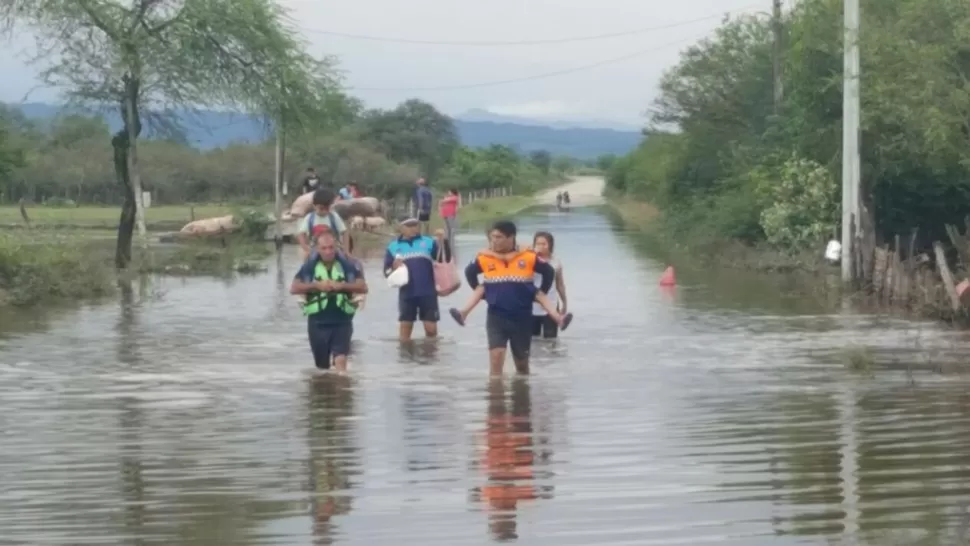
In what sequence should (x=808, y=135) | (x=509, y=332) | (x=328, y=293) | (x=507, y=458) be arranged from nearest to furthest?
(x=507, y=458) → (x=328, y=293) → (x=509, y=332) → (x=808, y=135)

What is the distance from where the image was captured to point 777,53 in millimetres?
48188

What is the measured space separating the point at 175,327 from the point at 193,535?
44.8ft

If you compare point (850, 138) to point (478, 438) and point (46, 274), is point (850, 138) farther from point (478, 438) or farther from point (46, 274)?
point (478, 438)

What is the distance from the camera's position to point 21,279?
2548 cm

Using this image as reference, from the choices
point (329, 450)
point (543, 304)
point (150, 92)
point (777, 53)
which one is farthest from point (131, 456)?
point (777, 53)

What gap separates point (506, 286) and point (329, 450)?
384 centimetres

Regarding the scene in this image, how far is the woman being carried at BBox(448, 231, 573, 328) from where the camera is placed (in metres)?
15.3

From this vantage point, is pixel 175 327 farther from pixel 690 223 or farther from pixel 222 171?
pixel 222 171

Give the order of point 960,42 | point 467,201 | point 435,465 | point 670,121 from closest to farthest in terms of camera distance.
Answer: point 435,465 < point 960,42 < point 670,121 < point 467,201

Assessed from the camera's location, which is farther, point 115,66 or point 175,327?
point 115,66

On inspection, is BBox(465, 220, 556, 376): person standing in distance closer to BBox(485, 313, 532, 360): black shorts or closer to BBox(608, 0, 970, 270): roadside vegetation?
BBox(485, 313, 532, 360): black shorts

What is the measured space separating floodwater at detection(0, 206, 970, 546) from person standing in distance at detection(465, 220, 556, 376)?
46cm

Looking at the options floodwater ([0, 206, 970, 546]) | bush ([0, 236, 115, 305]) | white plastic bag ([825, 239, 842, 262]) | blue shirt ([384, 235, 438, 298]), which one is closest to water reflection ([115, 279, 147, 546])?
floodwater ([0, 206, 970, 546])

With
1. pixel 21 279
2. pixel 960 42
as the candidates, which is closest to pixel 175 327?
pixel 21 279
